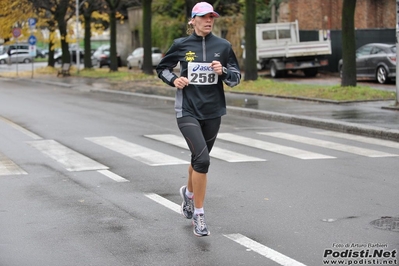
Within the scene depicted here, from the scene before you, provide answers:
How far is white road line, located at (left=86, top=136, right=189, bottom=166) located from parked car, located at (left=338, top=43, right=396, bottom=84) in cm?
1584

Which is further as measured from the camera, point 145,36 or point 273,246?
point 145,36

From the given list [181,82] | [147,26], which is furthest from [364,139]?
[147,26]

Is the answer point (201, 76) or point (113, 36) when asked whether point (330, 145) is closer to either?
point (201, 76)

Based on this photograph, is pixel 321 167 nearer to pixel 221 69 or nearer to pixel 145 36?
pixel 221 69

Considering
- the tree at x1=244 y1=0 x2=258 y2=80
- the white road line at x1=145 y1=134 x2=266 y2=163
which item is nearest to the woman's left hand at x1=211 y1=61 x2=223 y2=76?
the white road line at x1=145 y1=134 x2=266 y2=163

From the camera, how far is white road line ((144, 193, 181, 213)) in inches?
314

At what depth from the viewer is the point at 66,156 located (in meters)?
11.8

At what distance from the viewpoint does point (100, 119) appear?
17672mm

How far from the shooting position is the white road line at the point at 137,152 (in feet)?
36.7

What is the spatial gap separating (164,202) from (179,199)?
0.24 metres

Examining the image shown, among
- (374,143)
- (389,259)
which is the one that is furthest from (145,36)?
(389,259)

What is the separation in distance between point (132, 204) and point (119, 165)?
9.08 ft

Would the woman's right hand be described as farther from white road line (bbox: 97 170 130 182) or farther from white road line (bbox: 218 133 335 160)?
white road line (bbox: 218 133 335 160)

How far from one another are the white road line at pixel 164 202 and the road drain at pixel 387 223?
6.47ft
